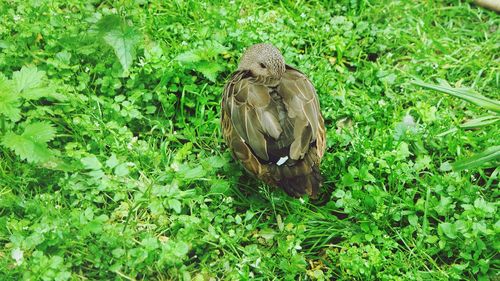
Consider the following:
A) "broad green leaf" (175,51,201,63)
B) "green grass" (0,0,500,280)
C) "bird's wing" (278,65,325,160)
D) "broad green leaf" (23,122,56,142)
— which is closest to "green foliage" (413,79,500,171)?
"green grass" (0,0,500,280)

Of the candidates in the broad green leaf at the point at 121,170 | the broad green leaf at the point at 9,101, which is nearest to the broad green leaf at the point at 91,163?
the broad green leaf at the point at 121,170

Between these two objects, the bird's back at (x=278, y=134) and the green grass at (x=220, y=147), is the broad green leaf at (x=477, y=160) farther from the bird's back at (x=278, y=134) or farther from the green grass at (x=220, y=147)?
the bird's back at (x=278, y=134)

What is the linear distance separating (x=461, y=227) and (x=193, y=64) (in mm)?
2225

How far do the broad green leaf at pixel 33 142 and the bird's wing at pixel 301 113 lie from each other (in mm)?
1493

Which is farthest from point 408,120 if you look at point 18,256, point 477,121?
point 18,256

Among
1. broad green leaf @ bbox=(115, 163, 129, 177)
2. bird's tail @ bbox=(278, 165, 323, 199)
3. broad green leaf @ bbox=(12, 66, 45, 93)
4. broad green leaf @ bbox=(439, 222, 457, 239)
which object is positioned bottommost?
broad green leaf @ bbox=(439, 222, 457, 239)

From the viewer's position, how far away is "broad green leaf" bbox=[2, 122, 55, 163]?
4051mm

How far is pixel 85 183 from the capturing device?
4.28 metres

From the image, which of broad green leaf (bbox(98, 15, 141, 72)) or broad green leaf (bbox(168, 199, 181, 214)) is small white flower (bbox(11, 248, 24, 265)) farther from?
broad green leaf (bbox(98, 15, 141, 72))

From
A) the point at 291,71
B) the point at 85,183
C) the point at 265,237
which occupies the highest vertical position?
the point at 291,71

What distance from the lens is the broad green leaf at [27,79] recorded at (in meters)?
4.33

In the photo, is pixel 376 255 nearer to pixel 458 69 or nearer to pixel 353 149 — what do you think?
pixel 353 149

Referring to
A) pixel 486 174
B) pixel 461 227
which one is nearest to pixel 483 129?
pixel 486 174

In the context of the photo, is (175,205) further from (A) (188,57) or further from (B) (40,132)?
(A) (188,57)
